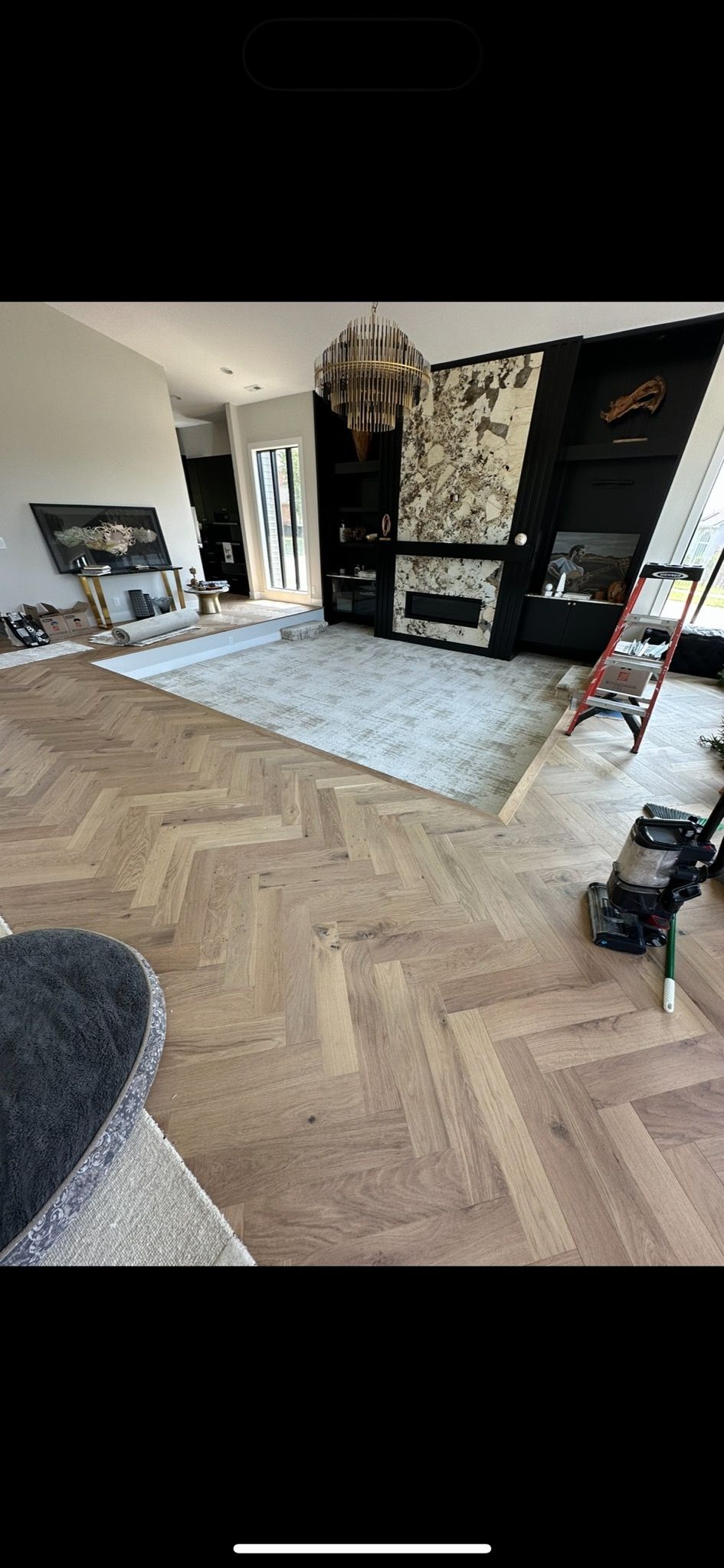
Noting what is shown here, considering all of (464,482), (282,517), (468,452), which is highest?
(468,452)

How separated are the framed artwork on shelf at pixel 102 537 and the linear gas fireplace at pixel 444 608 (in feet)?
10.5

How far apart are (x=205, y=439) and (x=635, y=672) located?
321 inches

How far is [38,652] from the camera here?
414 cm

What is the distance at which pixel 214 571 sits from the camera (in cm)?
802

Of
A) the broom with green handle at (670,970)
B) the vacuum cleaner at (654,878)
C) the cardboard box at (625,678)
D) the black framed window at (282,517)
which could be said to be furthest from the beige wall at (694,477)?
the black framed window at (282,517)

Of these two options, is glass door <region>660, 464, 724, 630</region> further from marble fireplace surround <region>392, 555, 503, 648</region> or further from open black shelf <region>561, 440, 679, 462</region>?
marble fireplace surround <region>392, 555, 503, 648</region>

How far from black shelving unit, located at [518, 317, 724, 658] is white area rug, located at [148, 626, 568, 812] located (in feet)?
1.59

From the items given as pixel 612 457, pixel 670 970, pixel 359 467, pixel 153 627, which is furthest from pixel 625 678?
pixel 153 627

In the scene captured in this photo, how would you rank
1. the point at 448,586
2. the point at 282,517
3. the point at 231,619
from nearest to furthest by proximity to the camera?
the point at 448,586
the point at 231,619
the point at 282,517

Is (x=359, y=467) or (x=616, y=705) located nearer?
(x=616, y=705)

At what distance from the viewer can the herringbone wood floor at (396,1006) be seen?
2.97ft

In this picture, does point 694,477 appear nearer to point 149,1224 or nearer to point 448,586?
point 448,586
